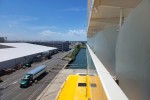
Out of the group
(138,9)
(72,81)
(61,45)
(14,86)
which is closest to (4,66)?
(14,86)

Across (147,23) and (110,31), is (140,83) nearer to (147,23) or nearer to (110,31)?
(147,23)

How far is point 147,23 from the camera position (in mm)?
804

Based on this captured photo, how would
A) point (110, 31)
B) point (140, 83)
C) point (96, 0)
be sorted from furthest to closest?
point (110, 31) → point (96, 0) → point (140, 83)

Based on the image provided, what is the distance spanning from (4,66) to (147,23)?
17062 mm

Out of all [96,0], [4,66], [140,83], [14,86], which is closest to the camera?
[140,83]

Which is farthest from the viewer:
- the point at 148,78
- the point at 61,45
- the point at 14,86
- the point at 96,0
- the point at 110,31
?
the point at 61,45

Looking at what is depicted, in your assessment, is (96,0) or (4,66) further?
(4,66)

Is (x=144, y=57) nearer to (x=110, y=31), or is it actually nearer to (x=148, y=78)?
(x=148, y=78)

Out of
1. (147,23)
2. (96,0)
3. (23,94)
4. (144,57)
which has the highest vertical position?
(96,0)

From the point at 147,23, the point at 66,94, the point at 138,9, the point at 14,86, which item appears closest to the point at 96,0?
the point at 138,9

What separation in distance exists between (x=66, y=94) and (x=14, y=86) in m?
4.96

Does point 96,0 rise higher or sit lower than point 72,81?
higher

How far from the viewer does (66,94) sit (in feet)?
24.5

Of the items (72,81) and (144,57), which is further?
(72,81)
